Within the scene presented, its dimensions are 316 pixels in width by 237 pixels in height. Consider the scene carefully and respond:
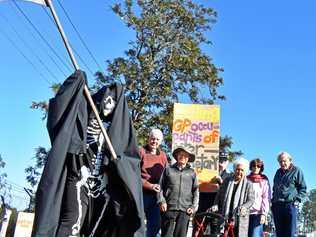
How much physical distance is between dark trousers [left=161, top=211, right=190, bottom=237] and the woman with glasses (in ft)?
4.15

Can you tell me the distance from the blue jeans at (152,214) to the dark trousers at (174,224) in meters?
0.11

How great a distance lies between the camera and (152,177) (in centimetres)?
786

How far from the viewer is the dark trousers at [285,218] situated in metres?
8.69

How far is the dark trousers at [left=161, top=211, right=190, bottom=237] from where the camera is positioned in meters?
7.69

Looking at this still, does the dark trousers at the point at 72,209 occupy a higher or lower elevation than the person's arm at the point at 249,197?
lower

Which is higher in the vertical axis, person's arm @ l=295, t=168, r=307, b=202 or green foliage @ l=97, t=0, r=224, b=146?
green foliage @ l=97, t=0, r=224, b=146

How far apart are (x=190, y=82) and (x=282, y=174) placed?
17.8 m

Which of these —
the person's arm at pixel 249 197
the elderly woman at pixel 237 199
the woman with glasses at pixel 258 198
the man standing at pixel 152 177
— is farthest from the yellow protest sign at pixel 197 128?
the man standing at pixel 152 177

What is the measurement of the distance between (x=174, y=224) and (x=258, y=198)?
65.5 inches

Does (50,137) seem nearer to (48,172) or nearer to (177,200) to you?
(48,172)

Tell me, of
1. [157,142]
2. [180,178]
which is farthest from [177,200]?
[157,142]

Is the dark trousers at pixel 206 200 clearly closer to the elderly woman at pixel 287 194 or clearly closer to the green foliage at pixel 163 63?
the elderly woman at pixel 287 194

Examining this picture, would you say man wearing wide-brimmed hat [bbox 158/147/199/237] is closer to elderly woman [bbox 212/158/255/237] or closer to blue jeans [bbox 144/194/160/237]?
blue jeans [bbox 144/194/160/237]

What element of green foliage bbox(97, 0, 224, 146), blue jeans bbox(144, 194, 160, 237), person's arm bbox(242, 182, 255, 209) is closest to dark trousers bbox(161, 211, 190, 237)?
blue jeans bbox(144, 194, 160, 237)
